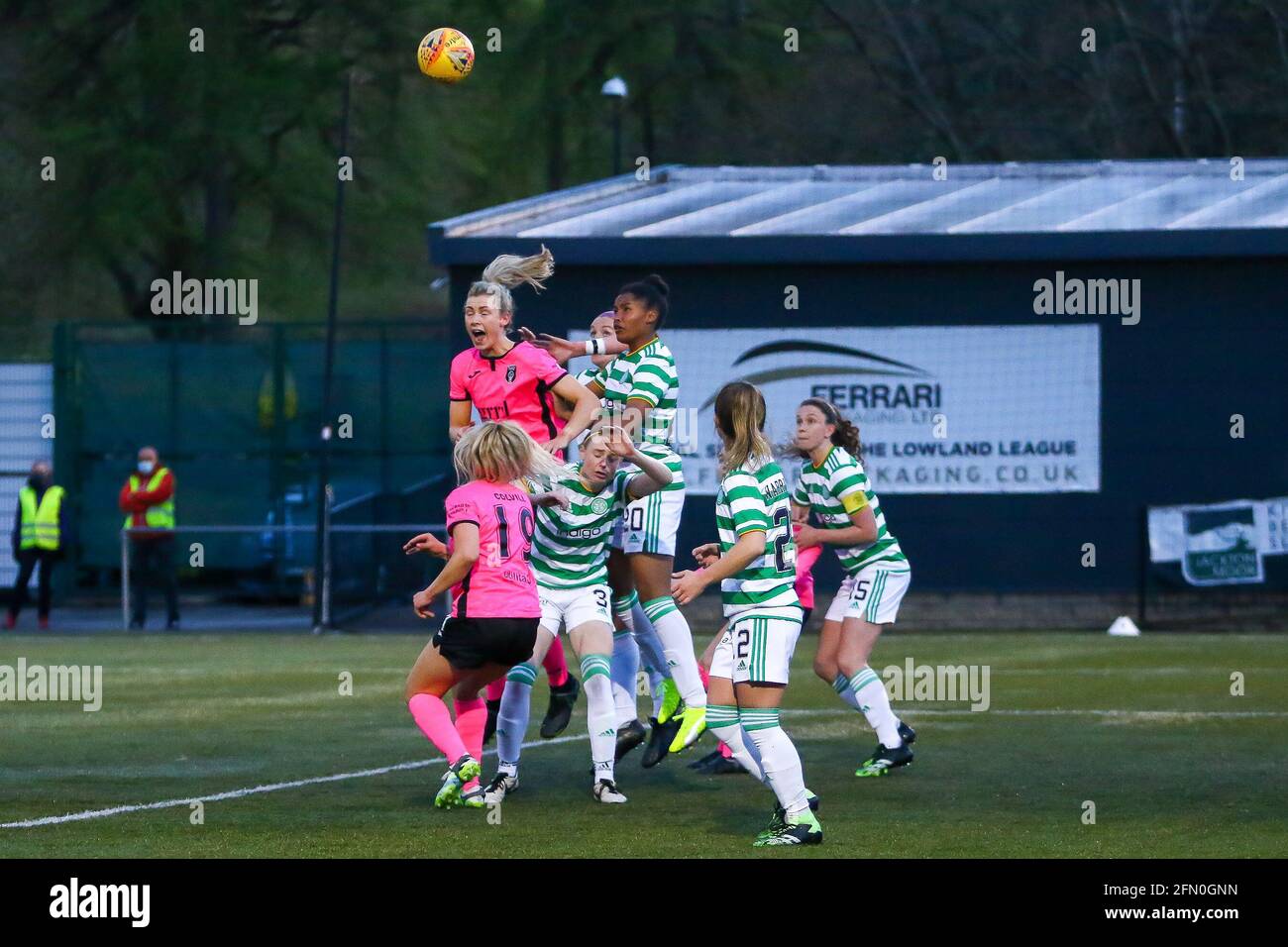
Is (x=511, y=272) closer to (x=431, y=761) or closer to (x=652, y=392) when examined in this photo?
(x=652, y=392)

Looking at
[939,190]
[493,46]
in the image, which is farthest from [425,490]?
[493,46]

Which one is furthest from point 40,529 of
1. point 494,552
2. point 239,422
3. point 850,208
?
point 494,552

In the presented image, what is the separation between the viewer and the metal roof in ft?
69.5

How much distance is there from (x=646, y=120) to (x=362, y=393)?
10.4 metres

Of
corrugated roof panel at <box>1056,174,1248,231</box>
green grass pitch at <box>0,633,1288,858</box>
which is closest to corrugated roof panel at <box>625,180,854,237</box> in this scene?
corrugated roof panel at <box>1056,174,1248,231</box>

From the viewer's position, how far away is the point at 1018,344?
71.0 feet

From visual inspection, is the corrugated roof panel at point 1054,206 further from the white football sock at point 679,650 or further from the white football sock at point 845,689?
the white football sock at point 679,650

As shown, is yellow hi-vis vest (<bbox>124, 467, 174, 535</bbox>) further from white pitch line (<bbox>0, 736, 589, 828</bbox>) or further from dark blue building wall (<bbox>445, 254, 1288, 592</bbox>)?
white pitch line (<bbox>0, 736, 589, 828</bbox>)

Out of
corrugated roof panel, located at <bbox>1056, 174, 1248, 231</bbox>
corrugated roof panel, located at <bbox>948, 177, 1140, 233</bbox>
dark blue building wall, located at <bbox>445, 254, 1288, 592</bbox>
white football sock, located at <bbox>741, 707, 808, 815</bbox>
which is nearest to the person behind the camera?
white football sock, located at <bbox>741, 707, 808, 815</bbox>

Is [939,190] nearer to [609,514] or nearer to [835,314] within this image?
[835,314]

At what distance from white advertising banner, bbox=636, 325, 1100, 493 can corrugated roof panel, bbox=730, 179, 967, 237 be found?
1.37 metres

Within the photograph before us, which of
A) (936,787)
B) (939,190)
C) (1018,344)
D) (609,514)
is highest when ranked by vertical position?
(939,190)

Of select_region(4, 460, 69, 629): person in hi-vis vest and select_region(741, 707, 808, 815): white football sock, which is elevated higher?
select_region(4, 460, 69, 629): person in hi-vis vest
